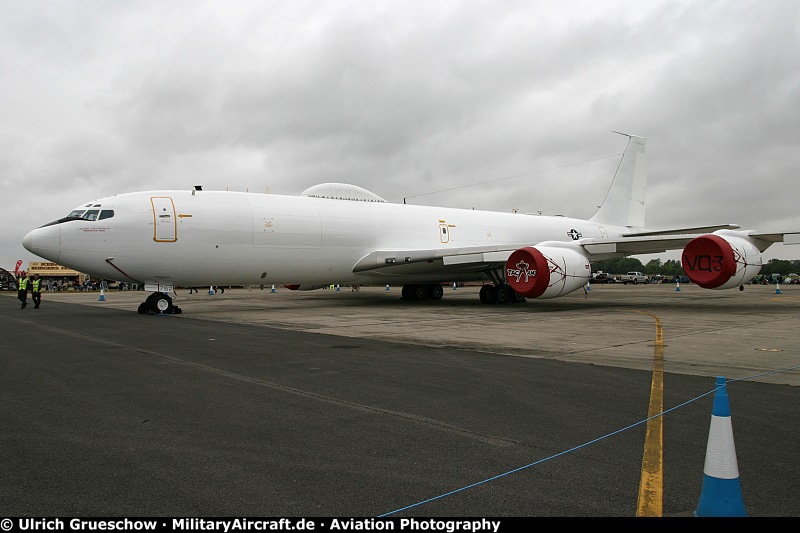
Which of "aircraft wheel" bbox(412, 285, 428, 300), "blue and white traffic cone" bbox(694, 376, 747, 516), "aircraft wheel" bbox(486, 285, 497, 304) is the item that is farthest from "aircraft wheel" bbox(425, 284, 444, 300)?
"blue and white traffic cone" bbox(694, 376, 747, 516)

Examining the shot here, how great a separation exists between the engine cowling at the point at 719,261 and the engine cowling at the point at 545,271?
3099mm

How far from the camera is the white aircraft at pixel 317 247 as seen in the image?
1581 centimetres

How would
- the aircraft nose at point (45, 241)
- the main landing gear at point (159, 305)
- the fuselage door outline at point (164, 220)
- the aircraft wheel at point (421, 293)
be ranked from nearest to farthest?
the aircraft nose at point (45, 241) < the fuselage door outline at point (164, 220) < the main landing gear at point (159, 305) < the aircraft wheel at point (421, 293)

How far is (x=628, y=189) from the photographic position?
2875cm

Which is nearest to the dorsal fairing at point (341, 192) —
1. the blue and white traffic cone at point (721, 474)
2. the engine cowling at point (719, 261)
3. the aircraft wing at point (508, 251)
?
the aircraft wing at point (508, 251)

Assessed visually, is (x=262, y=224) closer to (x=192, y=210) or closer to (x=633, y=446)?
(x=192, y=210)

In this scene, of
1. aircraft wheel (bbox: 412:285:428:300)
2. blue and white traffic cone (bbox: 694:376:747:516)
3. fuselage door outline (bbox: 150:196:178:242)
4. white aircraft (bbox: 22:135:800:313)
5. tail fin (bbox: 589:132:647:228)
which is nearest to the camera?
blue and white traffic cone (bbox: 694:376:747:516)

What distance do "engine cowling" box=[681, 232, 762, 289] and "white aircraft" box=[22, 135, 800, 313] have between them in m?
0.03

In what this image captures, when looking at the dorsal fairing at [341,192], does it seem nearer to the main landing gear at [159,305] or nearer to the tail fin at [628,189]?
the main landing gear at [159,305]

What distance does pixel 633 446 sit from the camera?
163 inches

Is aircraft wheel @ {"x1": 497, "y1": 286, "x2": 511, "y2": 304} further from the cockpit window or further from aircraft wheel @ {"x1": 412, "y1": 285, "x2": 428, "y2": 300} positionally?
the cockpit window

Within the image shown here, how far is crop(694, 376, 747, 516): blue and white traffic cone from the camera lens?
2.66 meters

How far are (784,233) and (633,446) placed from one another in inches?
635
